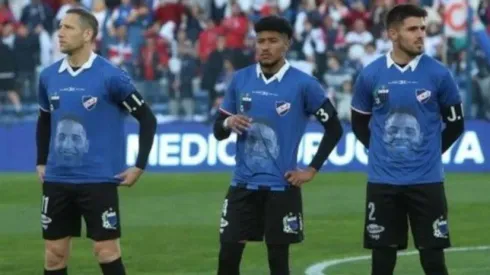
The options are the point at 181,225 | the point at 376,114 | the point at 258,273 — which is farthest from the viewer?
the point at 181,225

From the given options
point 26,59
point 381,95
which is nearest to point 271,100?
point 381,95

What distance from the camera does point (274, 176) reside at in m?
11.0

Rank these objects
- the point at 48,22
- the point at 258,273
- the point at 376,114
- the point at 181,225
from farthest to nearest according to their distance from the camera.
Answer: the point at 48,22, the point at 181,225, the point at 258,273, the point at 376,114

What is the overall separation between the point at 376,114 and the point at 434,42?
53.5 feet

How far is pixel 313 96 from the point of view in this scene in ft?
36.1

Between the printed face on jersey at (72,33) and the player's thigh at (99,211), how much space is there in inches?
37.2

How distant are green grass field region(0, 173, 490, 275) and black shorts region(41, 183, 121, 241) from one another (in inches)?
123

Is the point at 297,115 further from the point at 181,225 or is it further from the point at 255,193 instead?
the point at 181,225

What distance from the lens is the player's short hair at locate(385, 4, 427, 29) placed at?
1063cm

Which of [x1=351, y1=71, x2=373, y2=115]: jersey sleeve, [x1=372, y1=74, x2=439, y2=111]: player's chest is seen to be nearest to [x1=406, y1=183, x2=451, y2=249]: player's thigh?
[x1=372, y1=74, x2=439, y2=111]: player's chest

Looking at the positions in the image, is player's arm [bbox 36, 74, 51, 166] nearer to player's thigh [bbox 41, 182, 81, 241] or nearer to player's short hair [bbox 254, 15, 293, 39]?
player's thigh [bbox 41, 182, 81, 241]

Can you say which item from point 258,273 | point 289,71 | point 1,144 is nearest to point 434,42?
point 1,144

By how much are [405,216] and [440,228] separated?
0.29 m

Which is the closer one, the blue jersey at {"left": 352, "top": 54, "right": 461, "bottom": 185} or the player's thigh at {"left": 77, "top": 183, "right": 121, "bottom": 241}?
the blue jersey at {"left": 352, "top": 54, "right": 461, "bottom": 185}
